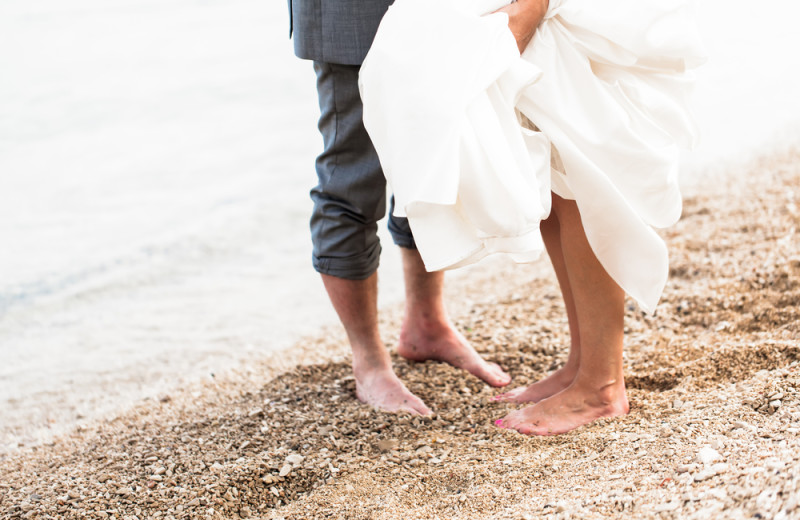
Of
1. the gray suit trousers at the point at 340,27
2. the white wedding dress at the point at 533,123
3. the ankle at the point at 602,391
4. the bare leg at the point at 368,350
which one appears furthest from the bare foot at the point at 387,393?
the gray suit trousers at the point at 340,27

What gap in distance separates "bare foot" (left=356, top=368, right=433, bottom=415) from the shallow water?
1.25m

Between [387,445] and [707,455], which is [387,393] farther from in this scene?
[707,455]

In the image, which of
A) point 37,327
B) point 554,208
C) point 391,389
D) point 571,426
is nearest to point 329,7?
point 554,208

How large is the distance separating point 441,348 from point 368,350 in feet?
1.13

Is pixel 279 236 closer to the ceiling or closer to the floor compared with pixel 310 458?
closer to the floor

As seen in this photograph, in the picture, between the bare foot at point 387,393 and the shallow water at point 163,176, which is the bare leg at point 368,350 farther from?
Result: the shallow water at point 163,176

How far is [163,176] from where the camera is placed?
22.7 ft

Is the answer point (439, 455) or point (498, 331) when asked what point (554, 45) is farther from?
point (498, 331)

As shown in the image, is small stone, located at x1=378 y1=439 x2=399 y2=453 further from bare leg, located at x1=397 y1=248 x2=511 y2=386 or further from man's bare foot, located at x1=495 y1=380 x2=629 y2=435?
bare leg, located at x1=397 y1=248 x2=511 y2=386

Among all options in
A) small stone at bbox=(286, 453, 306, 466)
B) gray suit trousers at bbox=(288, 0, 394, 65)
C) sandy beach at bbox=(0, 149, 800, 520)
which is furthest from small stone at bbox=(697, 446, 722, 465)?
gray suit trousers at bbox=(288, 0, 394, 65)

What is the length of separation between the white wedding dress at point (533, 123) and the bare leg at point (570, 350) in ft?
0.58

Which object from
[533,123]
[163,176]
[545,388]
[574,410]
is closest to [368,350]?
[545,388]

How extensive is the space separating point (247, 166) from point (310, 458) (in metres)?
5.51

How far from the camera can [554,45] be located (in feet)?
5.92
